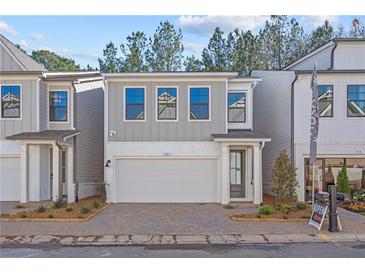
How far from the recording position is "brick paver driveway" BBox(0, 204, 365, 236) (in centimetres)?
1139

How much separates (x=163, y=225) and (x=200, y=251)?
3184mm

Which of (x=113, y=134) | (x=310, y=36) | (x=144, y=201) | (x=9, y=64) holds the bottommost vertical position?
(x=144, y=201)

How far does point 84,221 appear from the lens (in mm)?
12859

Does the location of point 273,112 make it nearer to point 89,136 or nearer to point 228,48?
point 89,136

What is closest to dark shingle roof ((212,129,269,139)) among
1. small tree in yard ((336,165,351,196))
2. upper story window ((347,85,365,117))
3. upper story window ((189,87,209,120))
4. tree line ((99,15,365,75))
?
upper story window ((189,87,209,120))

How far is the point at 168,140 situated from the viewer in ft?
59.0

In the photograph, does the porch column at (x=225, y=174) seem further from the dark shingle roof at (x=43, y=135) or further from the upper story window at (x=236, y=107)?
the dark shingle roof at (x=43, y=135)

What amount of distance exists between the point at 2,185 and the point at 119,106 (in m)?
6.07

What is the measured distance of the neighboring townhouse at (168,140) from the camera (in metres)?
17.9

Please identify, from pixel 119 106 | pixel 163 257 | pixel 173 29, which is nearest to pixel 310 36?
pixel 173 29

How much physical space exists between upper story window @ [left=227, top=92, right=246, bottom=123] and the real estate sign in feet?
22.9

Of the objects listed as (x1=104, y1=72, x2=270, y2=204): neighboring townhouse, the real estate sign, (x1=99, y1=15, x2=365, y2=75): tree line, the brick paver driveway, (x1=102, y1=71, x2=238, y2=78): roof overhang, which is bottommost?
the brick paver driveway

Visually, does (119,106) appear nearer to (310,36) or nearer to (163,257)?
(163,257)

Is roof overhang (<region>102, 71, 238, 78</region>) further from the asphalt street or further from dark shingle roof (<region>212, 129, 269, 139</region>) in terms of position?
the asphalt street
